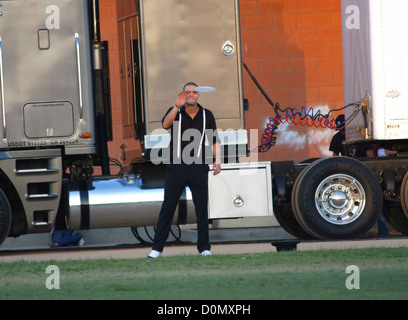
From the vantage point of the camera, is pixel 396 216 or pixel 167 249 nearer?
pixel 396 216

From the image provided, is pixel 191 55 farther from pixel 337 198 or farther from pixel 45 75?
pixel 337 198

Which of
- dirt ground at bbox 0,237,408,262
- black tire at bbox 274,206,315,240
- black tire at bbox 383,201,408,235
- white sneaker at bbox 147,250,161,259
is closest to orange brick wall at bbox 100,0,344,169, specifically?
dirt ground at bbox 0,237,408,262

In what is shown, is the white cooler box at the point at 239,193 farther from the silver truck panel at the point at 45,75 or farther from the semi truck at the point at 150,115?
the silver truck panel at the point at 45,75

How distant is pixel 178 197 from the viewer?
9742 mm

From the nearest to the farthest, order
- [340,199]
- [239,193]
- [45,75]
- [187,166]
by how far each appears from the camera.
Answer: [187,166], [45,75], [239,193], [340,199]

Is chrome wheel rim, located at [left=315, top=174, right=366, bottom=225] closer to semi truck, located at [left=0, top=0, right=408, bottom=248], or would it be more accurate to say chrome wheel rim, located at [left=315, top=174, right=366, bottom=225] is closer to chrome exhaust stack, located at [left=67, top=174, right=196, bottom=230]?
semi truck, located at [left=0, top=0, right=408, bottom=248]

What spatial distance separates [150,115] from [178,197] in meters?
1.46

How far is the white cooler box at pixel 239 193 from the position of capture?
1091cm

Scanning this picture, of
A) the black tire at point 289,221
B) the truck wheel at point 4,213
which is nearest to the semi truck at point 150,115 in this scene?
the truck wheel at point 4,213

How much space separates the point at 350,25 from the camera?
39.1 feet

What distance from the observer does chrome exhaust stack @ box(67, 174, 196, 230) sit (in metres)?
10.9

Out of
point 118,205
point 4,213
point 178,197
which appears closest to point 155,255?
point 178,197
